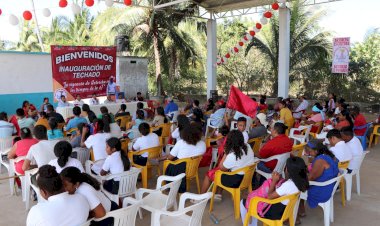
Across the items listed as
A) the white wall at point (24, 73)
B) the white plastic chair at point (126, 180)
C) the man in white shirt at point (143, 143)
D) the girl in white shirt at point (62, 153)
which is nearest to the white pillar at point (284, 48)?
the man in white shirt at point (143, 143)

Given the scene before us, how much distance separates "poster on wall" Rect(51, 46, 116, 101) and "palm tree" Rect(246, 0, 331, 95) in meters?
5.79

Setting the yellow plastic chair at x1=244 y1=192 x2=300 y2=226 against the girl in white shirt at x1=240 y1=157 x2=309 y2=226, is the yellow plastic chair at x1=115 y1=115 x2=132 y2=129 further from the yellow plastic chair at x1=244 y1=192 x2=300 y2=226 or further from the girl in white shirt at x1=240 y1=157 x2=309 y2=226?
the girl in white shirt at x1=240 y1=157 x2=309 y2=226

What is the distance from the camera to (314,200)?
3346mm

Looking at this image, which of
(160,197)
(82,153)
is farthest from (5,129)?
(160,197)

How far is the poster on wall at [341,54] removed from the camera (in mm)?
A: 9859

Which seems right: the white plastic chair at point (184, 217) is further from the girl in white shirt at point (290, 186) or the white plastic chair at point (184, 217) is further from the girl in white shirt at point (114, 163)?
the girl in white shirt at point (114, 163)

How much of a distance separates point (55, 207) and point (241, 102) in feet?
13.8

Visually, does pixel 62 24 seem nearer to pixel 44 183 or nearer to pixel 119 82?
pixel 119 82

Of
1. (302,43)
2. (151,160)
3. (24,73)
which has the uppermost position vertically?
(302,43)

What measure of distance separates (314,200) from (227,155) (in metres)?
0.98

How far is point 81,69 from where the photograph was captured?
1037cm

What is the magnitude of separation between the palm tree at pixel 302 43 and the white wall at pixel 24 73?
778cm

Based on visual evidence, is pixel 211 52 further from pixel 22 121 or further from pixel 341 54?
pixel 22 121

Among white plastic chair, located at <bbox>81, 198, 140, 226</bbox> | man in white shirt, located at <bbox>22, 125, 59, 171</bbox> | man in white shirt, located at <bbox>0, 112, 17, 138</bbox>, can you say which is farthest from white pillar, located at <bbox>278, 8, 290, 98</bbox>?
white plastic chair, located at <bbox>81, 198, 140, 226</bbox>
